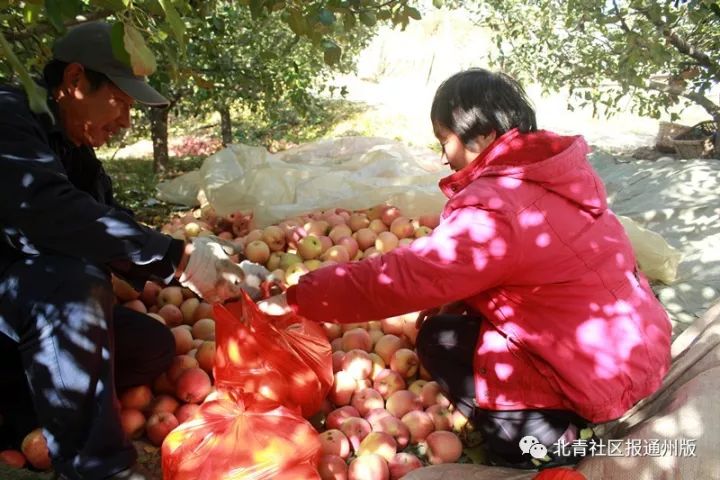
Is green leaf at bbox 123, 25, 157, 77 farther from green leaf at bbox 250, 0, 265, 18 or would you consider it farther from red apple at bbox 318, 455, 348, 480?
red apple at bbox 318, 455, 348, 480

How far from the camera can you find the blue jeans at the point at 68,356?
68.8 inches

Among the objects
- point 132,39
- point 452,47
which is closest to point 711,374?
point 132,39

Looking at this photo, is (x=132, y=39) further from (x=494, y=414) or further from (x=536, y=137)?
(x=494, y=414)

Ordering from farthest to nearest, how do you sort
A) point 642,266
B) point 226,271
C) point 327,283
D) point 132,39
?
point 642,266 → point 226,271 → point 327,283 → point 132,39

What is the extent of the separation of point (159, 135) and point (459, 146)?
5.45 m

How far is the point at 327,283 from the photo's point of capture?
74.4 inches

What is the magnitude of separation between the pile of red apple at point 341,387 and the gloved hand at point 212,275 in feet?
0.81

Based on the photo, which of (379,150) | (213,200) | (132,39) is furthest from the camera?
(379,150)

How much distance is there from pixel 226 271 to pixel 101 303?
0.43m

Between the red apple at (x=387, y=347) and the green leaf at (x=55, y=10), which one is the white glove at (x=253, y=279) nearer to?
the red apple at (x=387, y=347)

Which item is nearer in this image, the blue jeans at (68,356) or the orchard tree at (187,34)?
the orchard tree at (187,34)

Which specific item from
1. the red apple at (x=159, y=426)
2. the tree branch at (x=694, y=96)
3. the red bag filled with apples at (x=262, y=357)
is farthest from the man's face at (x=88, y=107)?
the tree branch at (x=694, y=96)

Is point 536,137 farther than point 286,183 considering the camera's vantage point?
No

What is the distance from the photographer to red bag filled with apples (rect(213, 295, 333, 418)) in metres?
2.04
